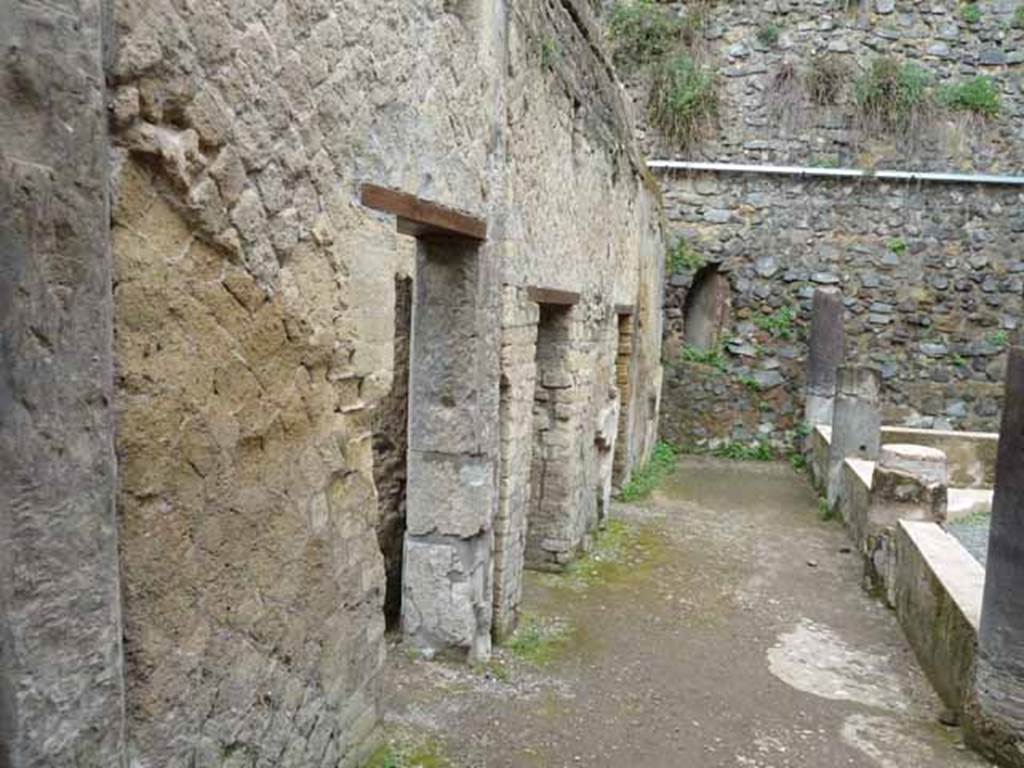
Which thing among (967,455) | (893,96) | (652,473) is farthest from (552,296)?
(893,96)

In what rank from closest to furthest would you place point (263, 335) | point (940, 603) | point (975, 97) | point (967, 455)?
point (263, 335) < point (940, 603) < point (967, 455) < point (975, 97)

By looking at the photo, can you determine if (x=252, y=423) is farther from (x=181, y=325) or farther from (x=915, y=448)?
(x=915, y=448)

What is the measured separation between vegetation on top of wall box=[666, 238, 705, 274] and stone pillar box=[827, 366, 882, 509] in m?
3.93

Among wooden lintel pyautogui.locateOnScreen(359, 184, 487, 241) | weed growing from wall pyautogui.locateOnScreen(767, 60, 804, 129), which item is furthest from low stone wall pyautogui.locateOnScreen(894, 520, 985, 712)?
weed growing from wall pyautogui.locateOnScreen(767, 60, 804, 129)

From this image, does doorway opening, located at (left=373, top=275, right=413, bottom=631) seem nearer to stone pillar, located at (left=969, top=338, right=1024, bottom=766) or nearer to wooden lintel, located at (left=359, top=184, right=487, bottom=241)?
wooden lintel, located at (left=359, top=184, right=487, bottom=241)

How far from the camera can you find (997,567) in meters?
3.88

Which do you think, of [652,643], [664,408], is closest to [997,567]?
[652,643]

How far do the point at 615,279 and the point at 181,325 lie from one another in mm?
6227

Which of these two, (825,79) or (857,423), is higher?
(825,79)

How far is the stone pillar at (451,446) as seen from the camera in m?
4.00

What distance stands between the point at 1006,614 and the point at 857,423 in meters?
5.45

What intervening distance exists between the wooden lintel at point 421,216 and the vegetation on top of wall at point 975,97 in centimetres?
1167

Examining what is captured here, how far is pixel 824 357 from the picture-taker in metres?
11.8

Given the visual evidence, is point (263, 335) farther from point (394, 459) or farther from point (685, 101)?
point (685, 101)
